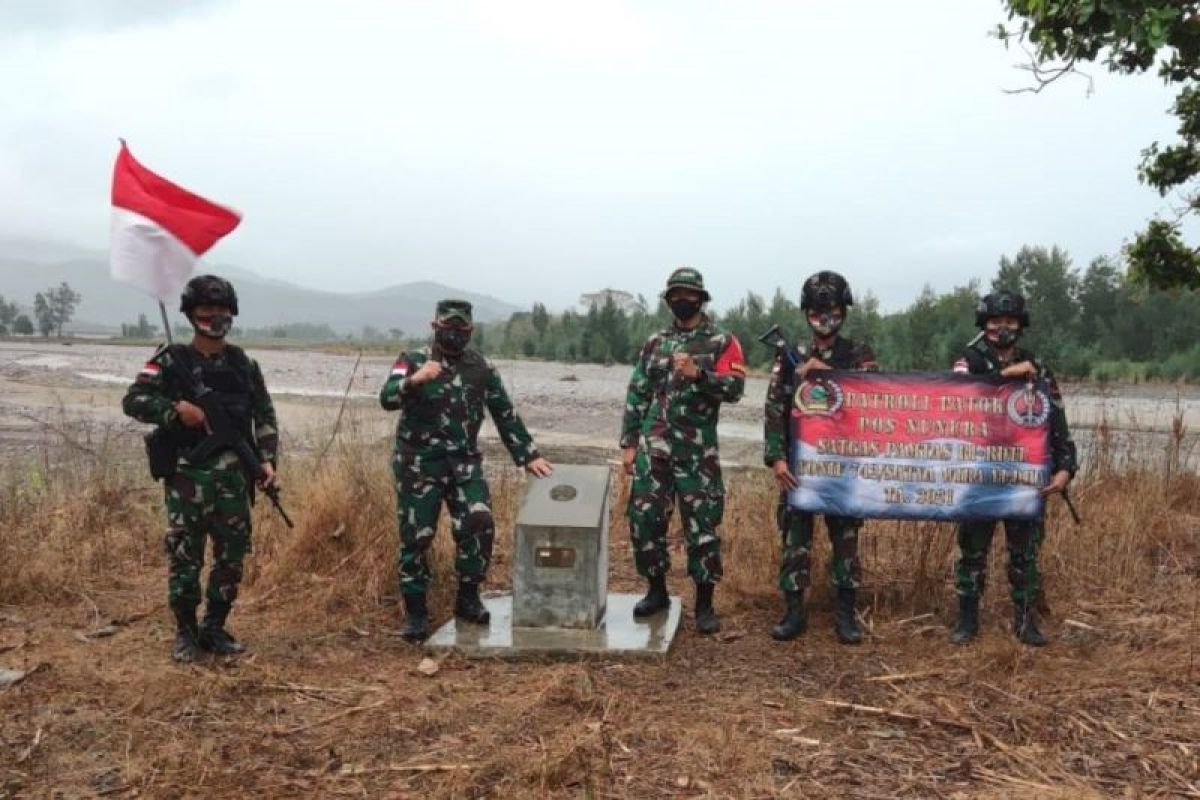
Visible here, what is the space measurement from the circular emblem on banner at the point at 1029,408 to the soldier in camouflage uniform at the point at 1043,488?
0.15 ft

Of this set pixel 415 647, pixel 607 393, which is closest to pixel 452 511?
pixel 415 647

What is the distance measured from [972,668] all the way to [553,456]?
9.03m

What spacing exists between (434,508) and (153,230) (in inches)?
79.2

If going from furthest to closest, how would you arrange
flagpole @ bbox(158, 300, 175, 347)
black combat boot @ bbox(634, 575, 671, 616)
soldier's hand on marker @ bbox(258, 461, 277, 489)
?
black combat boot @ bbox(634, 575, 671, 616) < soldier's hand on marker @ bbox(258, 461, 277, 489) < flagpole @ bbox(158, 300, 175, 347)

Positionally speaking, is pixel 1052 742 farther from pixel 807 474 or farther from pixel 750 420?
pixel 750 420

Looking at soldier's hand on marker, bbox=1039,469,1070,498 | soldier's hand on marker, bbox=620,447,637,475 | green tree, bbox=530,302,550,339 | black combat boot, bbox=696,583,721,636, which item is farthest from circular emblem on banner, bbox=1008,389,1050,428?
green tree, bbox=530,302,550,339

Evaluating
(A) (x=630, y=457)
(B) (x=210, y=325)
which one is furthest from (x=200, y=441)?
(A) (x=630, y=457)

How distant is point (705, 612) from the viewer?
5684mm

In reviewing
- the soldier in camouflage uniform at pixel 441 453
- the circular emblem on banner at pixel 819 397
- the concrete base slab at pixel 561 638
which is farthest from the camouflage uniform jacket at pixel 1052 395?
the soldier in camouflage uniform at pixel 441 453

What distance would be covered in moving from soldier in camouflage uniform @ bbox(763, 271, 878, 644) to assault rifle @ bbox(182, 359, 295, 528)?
268 centimetres

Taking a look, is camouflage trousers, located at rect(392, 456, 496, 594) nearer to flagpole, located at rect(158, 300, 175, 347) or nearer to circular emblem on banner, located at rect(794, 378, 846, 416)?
flagpole, located at rect(158, 300, 175, 347)

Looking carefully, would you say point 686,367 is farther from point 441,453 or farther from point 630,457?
point 441,453

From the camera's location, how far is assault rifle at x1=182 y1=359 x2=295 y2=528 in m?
4.89

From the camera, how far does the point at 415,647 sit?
17.7ft
